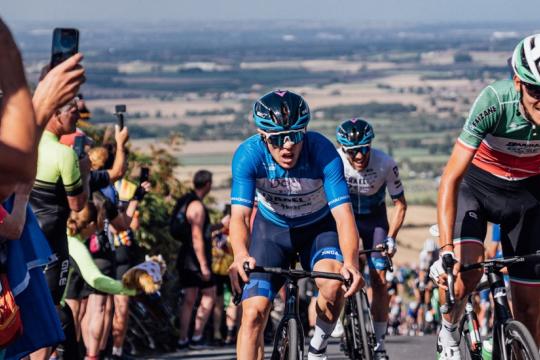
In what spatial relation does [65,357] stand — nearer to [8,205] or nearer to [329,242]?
[329,242]

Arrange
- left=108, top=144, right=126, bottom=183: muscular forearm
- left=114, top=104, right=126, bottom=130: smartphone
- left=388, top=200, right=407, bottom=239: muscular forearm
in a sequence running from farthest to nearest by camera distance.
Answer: left=388, top=200, right=407, bottom=239: muscular forearm < left=114, top=104, right=126, bottom=130: smartphone < left=108, top=144, right=126, bottom=183: muscular forearm

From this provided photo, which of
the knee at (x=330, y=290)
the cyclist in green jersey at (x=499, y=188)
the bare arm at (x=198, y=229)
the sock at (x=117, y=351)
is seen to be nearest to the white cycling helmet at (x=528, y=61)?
the cyclist in green jersey at (x=499, y=188)

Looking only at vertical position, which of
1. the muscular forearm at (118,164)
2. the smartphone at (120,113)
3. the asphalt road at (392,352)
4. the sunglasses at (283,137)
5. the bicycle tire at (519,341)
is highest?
the smartphone at (120,113)

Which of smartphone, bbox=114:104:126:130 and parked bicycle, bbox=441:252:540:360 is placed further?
smartphone, bbox=114:104:126:130

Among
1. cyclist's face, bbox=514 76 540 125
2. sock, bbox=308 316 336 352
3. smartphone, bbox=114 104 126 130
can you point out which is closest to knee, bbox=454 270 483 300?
sock, bbox=308 316 336 352

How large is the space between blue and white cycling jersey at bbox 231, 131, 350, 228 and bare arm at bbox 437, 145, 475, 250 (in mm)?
701

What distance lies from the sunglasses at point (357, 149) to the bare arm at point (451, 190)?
3.65m

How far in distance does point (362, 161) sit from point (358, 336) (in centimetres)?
182

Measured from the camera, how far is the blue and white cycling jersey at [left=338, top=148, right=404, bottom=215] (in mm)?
10438

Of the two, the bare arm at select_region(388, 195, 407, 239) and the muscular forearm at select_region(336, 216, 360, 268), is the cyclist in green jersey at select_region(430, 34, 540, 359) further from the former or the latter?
the bare arm at select_region(388, 195, 407, 239)

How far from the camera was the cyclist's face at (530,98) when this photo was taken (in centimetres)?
646

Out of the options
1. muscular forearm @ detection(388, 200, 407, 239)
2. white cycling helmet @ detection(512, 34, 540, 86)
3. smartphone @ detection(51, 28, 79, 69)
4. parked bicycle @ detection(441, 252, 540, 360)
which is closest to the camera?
smartphone @ detection(51, 28, 79, 69)

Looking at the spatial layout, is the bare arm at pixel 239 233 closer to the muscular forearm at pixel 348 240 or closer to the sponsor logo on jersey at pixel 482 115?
the muscular forearm at pixel 348 240

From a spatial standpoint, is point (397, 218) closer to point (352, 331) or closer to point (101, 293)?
point (352, 331)
